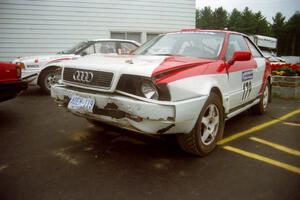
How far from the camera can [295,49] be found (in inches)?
1668

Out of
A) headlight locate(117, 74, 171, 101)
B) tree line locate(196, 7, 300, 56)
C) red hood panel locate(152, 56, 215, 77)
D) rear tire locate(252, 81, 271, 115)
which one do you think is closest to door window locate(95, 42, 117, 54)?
rear tire locate(252, 81, 271, 115)

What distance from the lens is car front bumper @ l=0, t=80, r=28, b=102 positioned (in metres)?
4.38

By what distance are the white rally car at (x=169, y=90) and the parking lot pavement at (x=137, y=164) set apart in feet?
1.28

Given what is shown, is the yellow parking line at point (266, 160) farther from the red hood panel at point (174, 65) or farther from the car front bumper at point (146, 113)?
the red hood panel at point (174, 65)

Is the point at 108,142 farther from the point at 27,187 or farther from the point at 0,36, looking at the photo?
the point at 0,36

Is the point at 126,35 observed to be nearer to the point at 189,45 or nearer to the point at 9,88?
the point at 9,88

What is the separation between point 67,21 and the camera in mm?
10227

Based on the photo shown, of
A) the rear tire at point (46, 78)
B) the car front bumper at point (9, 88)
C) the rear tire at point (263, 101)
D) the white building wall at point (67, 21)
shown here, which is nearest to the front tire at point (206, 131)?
the rear tire at point (263, 101)

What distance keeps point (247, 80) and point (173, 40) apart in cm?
129

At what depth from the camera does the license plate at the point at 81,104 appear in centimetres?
283

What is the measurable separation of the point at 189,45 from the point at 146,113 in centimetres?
167

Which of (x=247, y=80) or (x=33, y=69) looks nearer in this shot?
(x=247, y=80)

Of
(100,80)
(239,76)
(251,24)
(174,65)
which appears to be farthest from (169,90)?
(251,24)

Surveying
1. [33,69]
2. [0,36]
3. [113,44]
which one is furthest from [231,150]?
[0,36]
